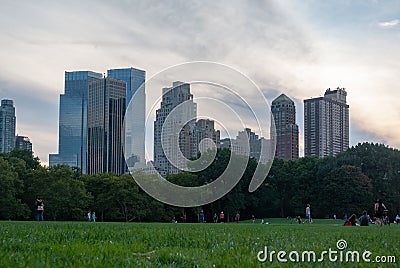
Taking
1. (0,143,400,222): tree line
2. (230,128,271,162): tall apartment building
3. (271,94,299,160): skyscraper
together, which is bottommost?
(0,143,400,222): tree line

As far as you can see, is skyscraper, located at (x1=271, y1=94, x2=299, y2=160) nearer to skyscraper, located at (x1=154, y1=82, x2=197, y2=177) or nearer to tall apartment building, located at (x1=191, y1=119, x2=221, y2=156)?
tall apartment building, located at (x1=191, y1=119, x2=221, y2=156)

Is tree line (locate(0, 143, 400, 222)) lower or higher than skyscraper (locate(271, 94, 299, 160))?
lower

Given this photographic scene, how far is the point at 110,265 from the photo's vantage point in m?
6.11

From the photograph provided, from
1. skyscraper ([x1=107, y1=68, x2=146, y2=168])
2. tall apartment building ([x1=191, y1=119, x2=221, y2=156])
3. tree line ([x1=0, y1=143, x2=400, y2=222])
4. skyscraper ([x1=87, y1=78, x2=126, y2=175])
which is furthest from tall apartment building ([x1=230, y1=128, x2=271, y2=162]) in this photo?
skyscraper ([x1=87, y1=78, x2=126, y2=175])

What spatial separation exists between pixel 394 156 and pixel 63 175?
54968 mm

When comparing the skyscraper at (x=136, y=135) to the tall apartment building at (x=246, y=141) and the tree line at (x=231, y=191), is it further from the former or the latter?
the tree line at (x=231, y=191)

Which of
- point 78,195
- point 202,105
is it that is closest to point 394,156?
point 78,195

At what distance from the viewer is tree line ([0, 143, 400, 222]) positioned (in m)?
76.7

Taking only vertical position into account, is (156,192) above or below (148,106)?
below

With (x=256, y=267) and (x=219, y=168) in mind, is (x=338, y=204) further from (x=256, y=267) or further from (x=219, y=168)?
(x=256, y=267)

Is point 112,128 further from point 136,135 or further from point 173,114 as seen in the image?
point 173,114

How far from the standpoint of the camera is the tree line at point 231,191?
76688 mm

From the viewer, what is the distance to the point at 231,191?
93.8 m

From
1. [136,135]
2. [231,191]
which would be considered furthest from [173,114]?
Answer: [231,191]
